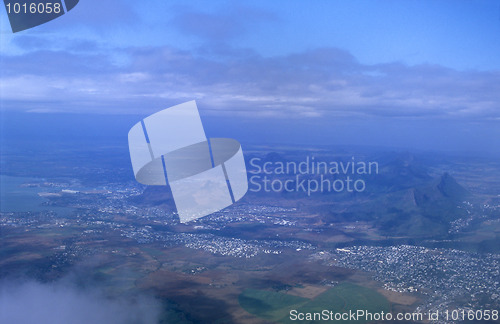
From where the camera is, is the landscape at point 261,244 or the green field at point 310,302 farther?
the landscape at point 261,244

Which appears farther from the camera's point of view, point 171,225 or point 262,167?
point 262,167

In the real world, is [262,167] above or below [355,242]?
above

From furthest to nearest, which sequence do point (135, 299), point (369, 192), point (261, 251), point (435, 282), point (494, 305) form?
point (369, 192)
point (261, 251)
point (435, 282)
point (135, 299)
point (494, 305)

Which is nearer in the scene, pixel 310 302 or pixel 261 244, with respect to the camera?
pixel 310 302

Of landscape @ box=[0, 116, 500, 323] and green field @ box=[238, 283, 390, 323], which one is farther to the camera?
landscape @ box=[0, 116, 500, 323]

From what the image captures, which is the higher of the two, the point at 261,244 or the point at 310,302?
the point at 310,302

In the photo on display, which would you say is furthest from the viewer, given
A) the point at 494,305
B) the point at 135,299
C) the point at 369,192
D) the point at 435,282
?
the point at 369,192

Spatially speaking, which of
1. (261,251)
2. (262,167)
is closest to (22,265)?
(261,251)

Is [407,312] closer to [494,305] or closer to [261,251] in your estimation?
[494,305]
